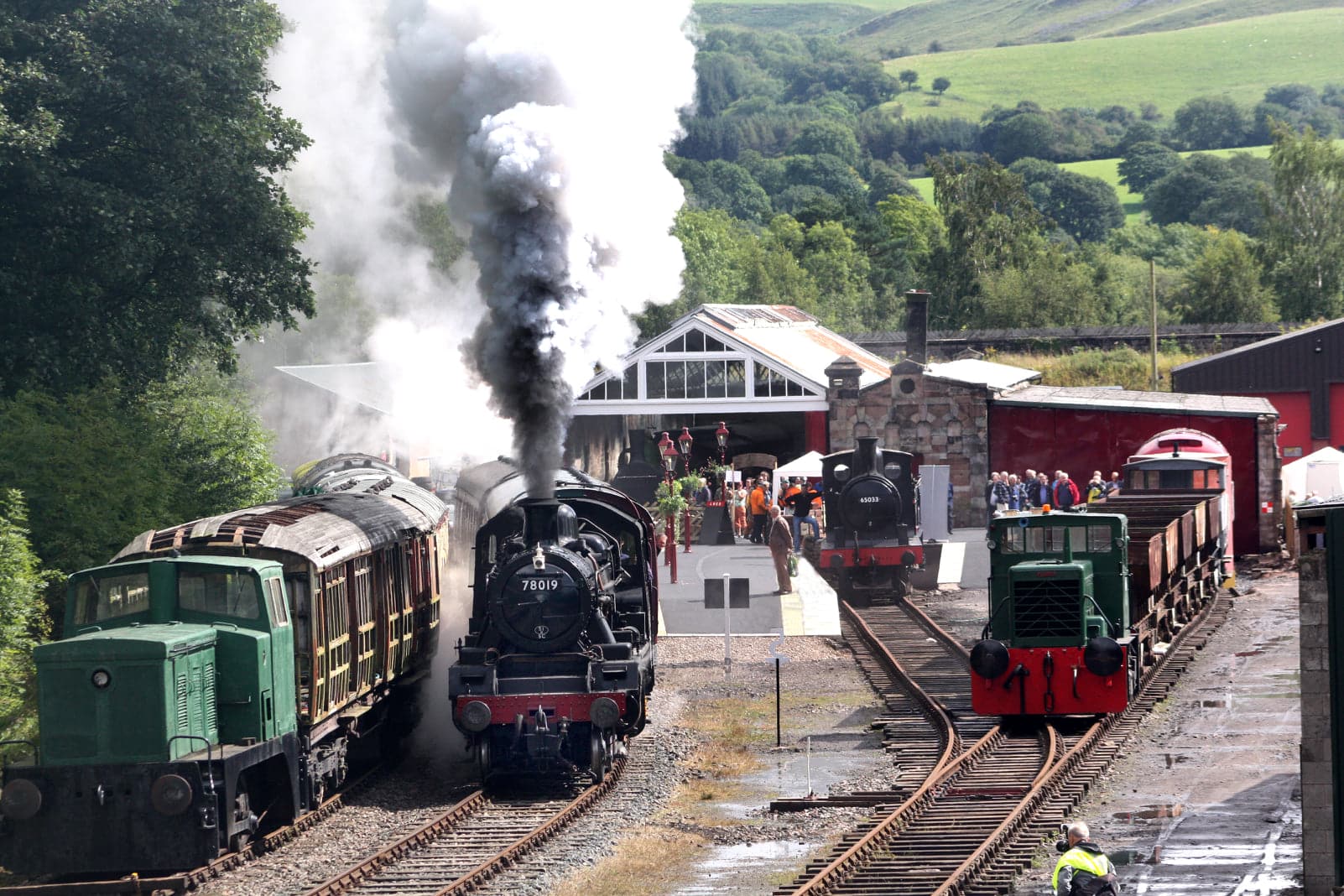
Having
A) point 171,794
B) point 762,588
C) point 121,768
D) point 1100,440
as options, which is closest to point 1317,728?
point 171,794

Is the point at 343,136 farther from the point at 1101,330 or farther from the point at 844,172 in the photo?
the point at 844,172

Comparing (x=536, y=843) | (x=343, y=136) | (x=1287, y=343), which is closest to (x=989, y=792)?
(x=536, y=843)

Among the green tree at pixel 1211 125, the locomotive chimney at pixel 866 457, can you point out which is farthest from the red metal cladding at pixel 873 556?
the green tree at pixel 1211 125

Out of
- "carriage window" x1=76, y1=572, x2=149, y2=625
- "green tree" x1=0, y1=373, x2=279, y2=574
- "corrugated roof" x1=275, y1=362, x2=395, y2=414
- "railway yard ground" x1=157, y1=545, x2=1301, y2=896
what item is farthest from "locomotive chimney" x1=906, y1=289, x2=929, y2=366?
"carriage window" x1=76, y1=572, x2=149, y2=625

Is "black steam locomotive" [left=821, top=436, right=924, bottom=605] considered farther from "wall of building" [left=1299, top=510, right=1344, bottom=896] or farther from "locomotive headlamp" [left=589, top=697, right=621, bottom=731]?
"wall of building" [left=1299, top=510, right=1344, bottom=896]

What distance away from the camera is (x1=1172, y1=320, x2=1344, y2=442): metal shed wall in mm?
45438

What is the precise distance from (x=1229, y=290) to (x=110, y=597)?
65.5 metres

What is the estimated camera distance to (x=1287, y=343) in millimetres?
45781

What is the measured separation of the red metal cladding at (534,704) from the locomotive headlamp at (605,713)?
0.27 feet

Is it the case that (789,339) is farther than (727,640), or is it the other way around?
(789,339)

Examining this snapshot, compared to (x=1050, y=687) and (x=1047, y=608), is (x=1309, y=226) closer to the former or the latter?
(x=1047, y=608)

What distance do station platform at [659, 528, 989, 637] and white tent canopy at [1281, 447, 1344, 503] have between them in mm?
7127

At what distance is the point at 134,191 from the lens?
94.6 feet

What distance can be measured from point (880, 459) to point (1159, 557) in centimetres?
938
